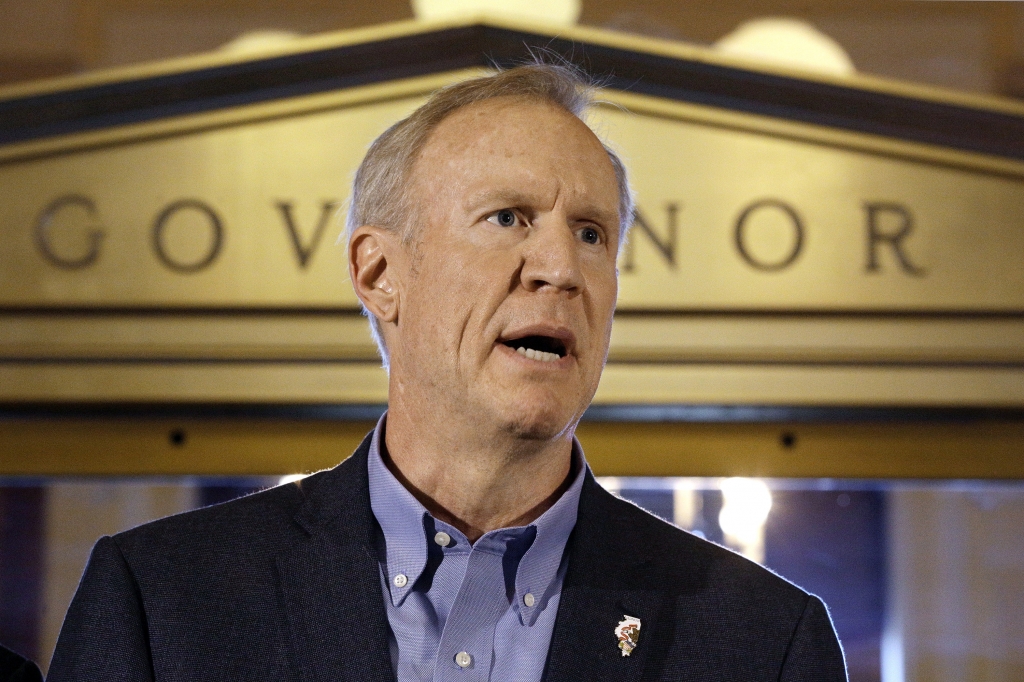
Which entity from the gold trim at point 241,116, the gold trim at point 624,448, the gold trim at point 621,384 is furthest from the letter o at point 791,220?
the gold trim at point 241,116

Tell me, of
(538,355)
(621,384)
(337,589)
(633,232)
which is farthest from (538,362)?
(633,232)

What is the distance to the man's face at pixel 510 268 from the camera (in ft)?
4.37

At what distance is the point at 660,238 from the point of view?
2.56 meters

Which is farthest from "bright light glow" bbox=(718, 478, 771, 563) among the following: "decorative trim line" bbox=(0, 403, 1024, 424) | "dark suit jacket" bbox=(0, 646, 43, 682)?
"dark suit jacket" bbox=(0, 646, 43, 682)

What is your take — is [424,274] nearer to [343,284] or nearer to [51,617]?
[343,284]

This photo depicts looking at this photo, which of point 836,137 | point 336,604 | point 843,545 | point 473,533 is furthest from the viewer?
point 836,137

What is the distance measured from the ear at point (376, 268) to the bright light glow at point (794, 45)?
52.2 inches

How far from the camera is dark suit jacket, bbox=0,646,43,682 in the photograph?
1330mm

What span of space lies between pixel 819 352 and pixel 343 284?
1049 mm

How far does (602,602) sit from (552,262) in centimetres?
40

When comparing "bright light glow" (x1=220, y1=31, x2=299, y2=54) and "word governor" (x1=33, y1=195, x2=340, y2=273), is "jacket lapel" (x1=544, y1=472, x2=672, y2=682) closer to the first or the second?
"word governor" (x1=33, y1=195, x2=340, y2=273)

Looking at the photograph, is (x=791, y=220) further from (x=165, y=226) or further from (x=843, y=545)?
(x=165, y=226)

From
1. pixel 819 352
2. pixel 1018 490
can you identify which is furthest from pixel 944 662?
pixel 819 352

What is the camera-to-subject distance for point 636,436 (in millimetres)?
2488
